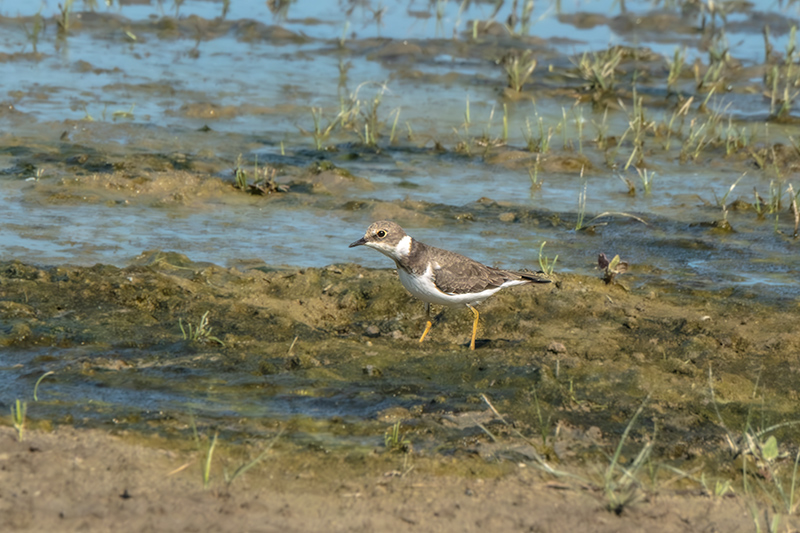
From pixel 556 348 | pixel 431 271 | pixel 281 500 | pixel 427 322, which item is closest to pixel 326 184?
pixel 427 322

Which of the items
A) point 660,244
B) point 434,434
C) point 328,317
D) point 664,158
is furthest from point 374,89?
point 434,434

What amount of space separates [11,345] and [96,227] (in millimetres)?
2714

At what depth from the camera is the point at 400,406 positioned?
15.1 feet

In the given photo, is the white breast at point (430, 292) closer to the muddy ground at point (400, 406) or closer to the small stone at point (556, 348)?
the muddy ground at point (400, 406)

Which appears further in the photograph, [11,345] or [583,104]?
[583,104]

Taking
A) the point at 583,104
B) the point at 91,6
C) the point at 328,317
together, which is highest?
the point at 91,6

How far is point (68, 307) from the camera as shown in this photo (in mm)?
5832

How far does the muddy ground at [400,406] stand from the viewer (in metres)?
3.70

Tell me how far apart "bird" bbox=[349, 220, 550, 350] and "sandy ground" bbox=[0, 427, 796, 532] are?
5.78 ft

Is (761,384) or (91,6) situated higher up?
(91,6)

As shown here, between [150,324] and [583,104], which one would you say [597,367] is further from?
[583,104]

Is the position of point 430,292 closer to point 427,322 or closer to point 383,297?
point 427,322

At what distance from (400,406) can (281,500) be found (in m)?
1.04

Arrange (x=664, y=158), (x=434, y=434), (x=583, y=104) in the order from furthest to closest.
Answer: (x=583, y=104)
(x=664, y=158)
(x=434, y=434)
